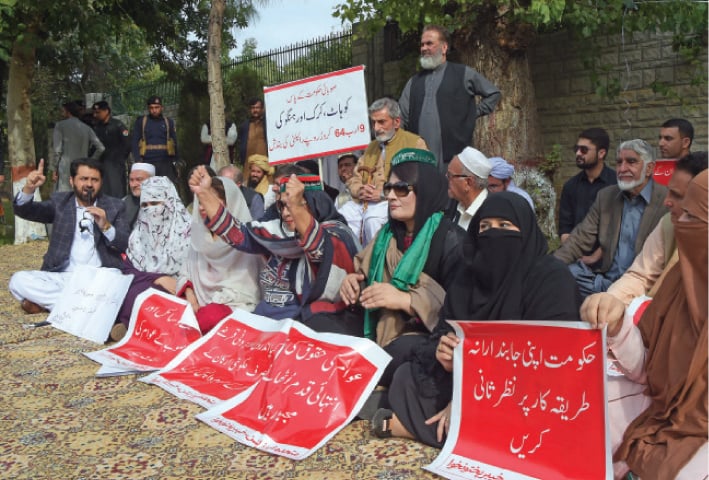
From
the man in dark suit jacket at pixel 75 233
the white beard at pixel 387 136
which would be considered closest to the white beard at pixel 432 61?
the white beard at pixel 387 136

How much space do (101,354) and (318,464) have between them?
2380 millimetres

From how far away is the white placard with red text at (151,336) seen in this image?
173 inches

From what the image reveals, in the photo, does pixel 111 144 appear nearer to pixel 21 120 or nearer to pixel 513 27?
pixel 21 120

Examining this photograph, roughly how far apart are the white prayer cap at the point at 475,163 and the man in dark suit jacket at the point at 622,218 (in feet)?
2.81

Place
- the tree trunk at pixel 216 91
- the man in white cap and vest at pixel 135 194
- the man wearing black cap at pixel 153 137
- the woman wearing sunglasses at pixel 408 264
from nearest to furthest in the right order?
the woman wearing sunglasses at pixel 408 264, the man in white cap and vest at pixel 135 194, the tree trunk at pixel 216 91, the man wearing black cap at pixel 153 137

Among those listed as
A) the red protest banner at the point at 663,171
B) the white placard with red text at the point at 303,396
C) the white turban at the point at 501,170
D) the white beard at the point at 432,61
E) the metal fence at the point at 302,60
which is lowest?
the white placard with red text at the point at 303,396

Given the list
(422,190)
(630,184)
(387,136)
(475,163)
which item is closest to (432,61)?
(387,136)

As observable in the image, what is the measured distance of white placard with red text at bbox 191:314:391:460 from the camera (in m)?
3.11

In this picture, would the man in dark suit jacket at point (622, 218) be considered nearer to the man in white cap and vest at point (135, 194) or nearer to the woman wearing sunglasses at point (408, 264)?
the woman wearing sunglasses at point (408, 264)

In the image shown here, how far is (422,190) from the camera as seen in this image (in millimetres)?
3568

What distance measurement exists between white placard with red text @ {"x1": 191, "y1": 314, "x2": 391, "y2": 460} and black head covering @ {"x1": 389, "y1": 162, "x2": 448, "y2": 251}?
0.65 meters

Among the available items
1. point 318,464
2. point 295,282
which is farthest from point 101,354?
point 318,464

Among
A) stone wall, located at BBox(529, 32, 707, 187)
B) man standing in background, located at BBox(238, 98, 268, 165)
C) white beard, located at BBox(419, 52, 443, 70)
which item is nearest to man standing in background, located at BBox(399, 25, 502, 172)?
white beard, located at BBox(419, 52, 443, 70)

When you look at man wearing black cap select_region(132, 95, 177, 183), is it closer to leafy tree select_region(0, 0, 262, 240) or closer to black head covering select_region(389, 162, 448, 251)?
leafy tree select_region(0, 0, 262, 240)
